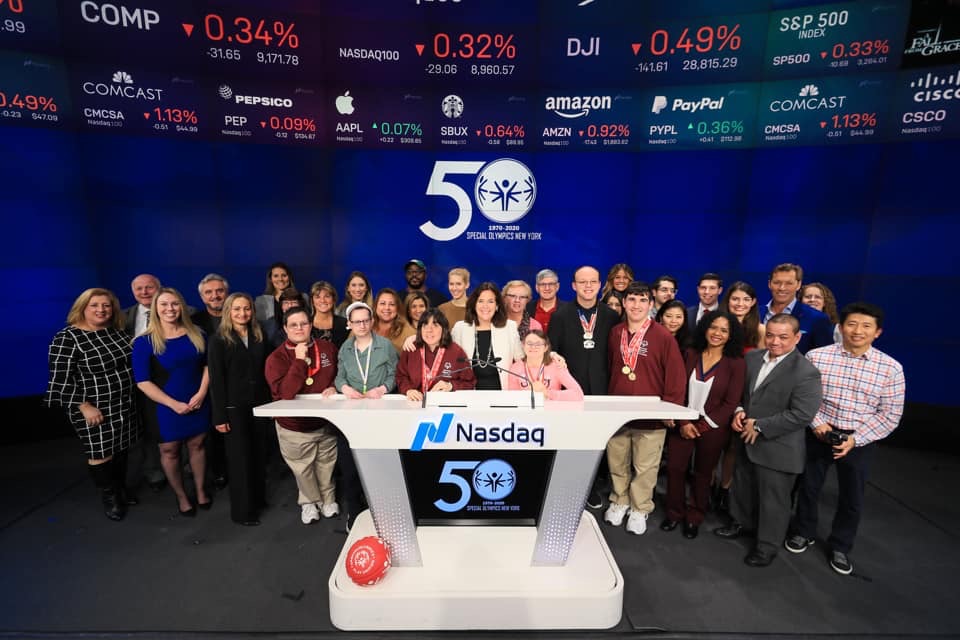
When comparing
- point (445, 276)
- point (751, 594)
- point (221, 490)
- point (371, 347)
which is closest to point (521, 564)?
point (751, 594)

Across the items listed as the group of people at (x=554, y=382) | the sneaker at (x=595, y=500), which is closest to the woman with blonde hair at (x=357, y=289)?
the group of people at (x=554, y=382)

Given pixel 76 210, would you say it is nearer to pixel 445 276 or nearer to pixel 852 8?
pixel 445 276

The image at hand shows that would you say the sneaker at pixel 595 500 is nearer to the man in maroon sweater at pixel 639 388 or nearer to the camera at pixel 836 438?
the man in maroon sweater at pixel 639 388

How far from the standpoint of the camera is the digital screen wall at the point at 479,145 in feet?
15.0

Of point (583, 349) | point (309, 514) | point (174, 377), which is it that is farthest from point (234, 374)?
point (583, 349)

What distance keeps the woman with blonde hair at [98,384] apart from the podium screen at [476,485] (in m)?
2.55

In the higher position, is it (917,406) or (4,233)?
(4,233)

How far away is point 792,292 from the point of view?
140 inches

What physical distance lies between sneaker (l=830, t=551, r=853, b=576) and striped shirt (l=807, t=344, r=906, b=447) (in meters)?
0.81

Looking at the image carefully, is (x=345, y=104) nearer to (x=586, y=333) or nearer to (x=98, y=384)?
(x=98, y=384)

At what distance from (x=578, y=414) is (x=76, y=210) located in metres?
5.82

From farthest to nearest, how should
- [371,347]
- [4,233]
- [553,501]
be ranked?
[4,233] → [371,347] → [553,501]

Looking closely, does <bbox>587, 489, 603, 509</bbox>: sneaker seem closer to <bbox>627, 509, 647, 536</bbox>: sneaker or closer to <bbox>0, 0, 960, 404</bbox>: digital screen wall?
<bbox>627, 509, 647, 536</bbox>: sneaker

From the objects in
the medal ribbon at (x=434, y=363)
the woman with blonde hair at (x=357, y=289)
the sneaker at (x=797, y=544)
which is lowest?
the sneaker at (x=797, y=544)
